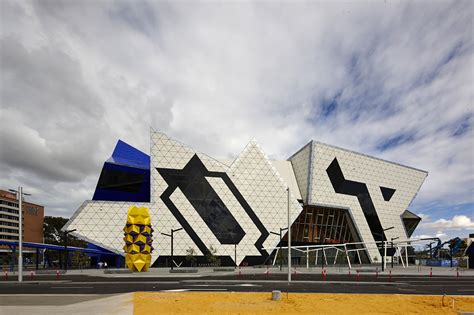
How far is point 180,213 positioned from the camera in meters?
50.3

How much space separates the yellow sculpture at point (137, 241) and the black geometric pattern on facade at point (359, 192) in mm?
37463

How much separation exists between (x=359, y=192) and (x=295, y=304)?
181 ft

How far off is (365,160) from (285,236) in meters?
24.2

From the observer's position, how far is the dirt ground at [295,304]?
44.3 ft

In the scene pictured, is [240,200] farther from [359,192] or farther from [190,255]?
[359,192]

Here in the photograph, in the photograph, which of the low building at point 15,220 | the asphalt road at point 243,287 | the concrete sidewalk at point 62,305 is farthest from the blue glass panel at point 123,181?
the low building at point 15,220

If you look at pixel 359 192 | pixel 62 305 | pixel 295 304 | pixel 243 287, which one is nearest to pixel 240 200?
pixel 359 192

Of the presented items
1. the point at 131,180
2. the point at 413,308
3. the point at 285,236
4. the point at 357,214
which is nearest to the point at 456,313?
the point at 413,308

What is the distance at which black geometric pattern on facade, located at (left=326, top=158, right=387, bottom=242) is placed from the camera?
6317 cm

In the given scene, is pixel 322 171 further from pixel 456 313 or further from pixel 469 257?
pixel 456 313

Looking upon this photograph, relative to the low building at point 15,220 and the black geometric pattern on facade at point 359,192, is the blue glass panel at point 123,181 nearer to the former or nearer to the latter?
the black geometric pattern on facade at point 359,192

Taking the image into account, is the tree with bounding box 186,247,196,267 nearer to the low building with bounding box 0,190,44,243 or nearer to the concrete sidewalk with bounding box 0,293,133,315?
the concrete sidewalk with bounding box 0,293,133,315

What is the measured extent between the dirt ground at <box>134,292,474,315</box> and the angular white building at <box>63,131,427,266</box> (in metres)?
27.4

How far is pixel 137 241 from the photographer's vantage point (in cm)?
3844
